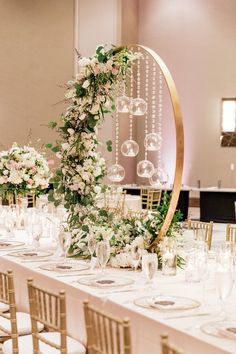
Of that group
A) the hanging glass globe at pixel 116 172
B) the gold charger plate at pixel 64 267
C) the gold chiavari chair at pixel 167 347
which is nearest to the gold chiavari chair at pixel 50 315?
the gold charger plate at pixel 64 267

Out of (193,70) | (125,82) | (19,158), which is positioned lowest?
(19,158)

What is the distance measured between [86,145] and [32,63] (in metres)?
9.98

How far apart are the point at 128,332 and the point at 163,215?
6.65ft

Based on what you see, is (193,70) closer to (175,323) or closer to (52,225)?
(52,225)

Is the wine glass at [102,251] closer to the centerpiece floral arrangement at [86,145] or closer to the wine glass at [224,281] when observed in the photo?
the centerpiece floral arrangement at [86,145]

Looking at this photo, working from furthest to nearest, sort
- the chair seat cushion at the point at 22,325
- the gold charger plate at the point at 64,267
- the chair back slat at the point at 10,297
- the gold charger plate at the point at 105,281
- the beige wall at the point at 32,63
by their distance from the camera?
the beige wall at the point at 32,63 → the gold charger plate at the point at 64,267 → the chair seat cushion at the point at 22,325 → the gold charger plate at the point at 105,281 → the chair back slat at the point at 10,297

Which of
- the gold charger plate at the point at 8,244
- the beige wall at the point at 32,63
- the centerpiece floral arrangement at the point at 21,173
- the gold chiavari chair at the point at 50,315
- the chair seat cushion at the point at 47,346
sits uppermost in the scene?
the beige wall at the point at 32,63

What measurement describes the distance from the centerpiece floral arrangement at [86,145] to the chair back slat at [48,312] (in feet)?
4.06

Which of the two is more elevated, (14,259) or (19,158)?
(19,158)

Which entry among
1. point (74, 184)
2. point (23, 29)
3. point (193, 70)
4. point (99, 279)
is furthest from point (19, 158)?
point (193, 70)

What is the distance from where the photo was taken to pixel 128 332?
2.23 m

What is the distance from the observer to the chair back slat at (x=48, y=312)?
115 inches

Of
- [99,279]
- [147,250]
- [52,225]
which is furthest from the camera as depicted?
[52,225]

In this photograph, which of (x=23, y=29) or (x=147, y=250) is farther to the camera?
(x=23, y=29)
